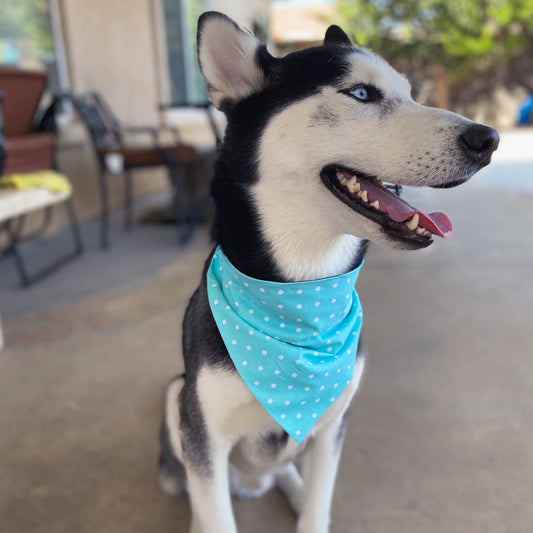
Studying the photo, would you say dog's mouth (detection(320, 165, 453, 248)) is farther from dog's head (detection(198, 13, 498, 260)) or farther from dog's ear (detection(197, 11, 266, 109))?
dog's ear (detection(197, 11, 266, 109))

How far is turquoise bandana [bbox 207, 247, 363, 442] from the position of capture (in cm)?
114

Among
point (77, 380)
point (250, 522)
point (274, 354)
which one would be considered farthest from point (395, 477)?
point (77, 380)

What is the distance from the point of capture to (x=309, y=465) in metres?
1.35

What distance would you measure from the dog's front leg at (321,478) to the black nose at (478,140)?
2.35 feet

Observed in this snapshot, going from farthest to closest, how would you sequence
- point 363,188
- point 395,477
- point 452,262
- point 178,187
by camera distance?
point 178,187, point 452,262, point 395,477, point 363,188

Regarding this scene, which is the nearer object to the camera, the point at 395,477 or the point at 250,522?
the point at 250,522

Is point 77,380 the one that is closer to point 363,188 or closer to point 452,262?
point 363,188

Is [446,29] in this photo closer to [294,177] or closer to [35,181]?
[35,181]

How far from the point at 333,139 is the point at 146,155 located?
3449 mm

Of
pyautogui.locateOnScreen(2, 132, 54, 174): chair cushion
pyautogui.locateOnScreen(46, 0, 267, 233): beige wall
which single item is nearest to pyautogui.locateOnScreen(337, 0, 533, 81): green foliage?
pyautogui.locateOnScreen(46, 0, 267, 233): beige wall

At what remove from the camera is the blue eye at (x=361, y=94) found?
40.8 inches

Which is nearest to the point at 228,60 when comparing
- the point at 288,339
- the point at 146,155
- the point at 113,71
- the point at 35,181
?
the point at 288,339

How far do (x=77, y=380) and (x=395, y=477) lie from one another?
1372 mm

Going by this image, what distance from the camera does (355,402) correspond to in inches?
79.9
